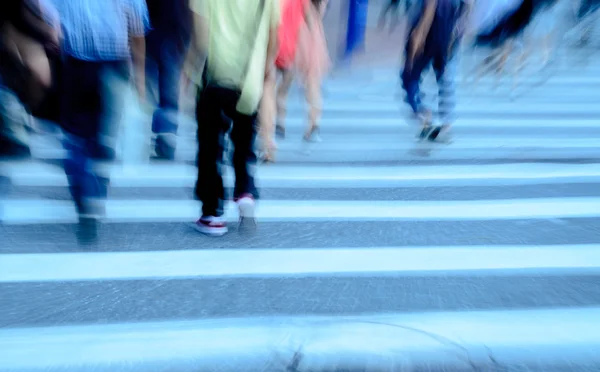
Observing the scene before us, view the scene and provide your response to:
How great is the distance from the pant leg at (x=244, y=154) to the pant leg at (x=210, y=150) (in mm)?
114

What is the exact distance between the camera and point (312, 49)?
22.3ft

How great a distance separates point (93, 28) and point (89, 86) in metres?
0.33

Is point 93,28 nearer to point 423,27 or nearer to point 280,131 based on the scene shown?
point 280,131

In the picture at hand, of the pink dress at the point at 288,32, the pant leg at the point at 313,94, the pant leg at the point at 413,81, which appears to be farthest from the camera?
the pant leg at the point at 413,81

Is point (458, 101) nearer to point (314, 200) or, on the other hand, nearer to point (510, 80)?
point (510, 80)

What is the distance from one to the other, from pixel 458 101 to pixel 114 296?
7.98 metres

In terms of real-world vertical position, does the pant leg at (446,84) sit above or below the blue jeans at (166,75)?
above

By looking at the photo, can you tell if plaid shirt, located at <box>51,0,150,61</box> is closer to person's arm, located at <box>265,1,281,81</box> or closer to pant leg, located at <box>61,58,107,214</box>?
pant leg, located at <box>61,58,107,214</box>

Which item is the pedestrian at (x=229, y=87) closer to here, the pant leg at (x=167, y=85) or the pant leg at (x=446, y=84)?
the pant leg at (x=167, y=85)

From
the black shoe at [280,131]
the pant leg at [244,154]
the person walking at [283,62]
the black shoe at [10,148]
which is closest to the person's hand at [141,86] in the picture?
the person walking at [283,62]

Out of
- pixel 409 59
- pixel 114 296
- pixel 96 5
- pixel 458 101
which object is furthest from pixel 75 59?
pixel 458 101

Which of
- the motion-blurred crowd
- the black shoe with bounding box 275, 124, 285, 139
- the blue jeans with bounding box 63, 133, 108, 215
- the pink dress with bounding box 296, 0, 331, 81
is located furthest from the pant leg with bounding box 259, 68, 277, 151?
the blue jeans with bounding box 63, 133, 108, 215

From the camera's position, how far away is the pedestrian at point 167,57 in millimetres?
6234

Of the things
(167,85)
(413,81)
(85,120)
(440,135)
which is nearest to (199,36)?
(85,120)
